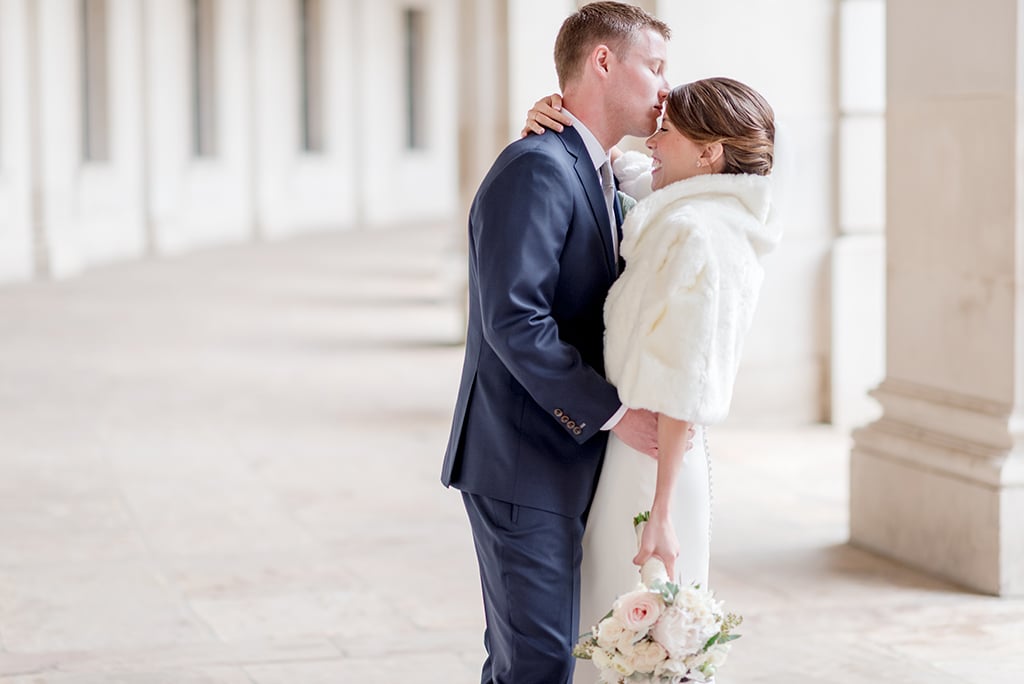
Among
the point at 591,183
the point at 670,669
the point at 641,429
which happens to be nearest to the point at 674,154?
the point at 591,183

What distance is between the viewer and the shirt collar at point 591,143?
3389 mm

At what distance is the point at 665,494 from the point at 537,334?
1.35 ft

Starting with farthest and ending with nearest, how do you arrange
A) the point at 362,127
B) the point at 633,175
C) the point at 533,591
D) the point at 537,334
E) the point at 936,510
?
the point at 362,127 < the point at 936,510 < the point at 633,175 < the point at 533,591 < the point at 537,334

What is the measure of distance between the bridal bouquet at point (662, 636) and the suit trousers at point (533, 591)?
261mm

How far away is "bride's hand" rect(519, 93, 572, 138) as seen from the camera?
133 inches

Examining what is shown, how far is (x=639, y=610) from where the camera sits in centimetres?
301

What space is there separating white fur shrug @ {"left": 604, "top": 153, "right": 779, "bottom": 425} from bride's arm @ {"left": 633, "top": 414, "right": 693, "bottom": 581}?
0.06 metres

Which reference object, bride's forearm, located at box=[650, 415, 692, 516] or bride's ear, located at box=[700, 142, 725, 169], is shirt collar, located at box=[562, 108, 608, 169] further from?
bride's forearm, located at box=[650, 415, 692, 516]

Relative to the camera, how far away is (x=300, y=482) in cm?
769

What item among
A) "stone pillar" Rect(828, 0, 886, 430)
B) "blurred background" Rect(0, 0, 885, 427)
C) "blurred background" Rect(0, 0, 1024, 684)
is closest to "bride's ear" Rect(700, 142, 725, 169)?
"blurred background" Rect(0, 0, 1024, 684)

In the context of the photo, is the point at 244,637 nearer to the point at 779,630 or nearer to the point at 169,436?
the point at 779,630

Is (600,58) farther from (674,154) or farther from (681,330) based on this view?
(681,330)

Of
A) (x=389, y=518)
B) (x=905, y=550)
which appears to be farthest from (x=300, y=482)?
(x=905, y=550)

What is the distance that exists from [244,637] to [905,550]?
2.49 m
